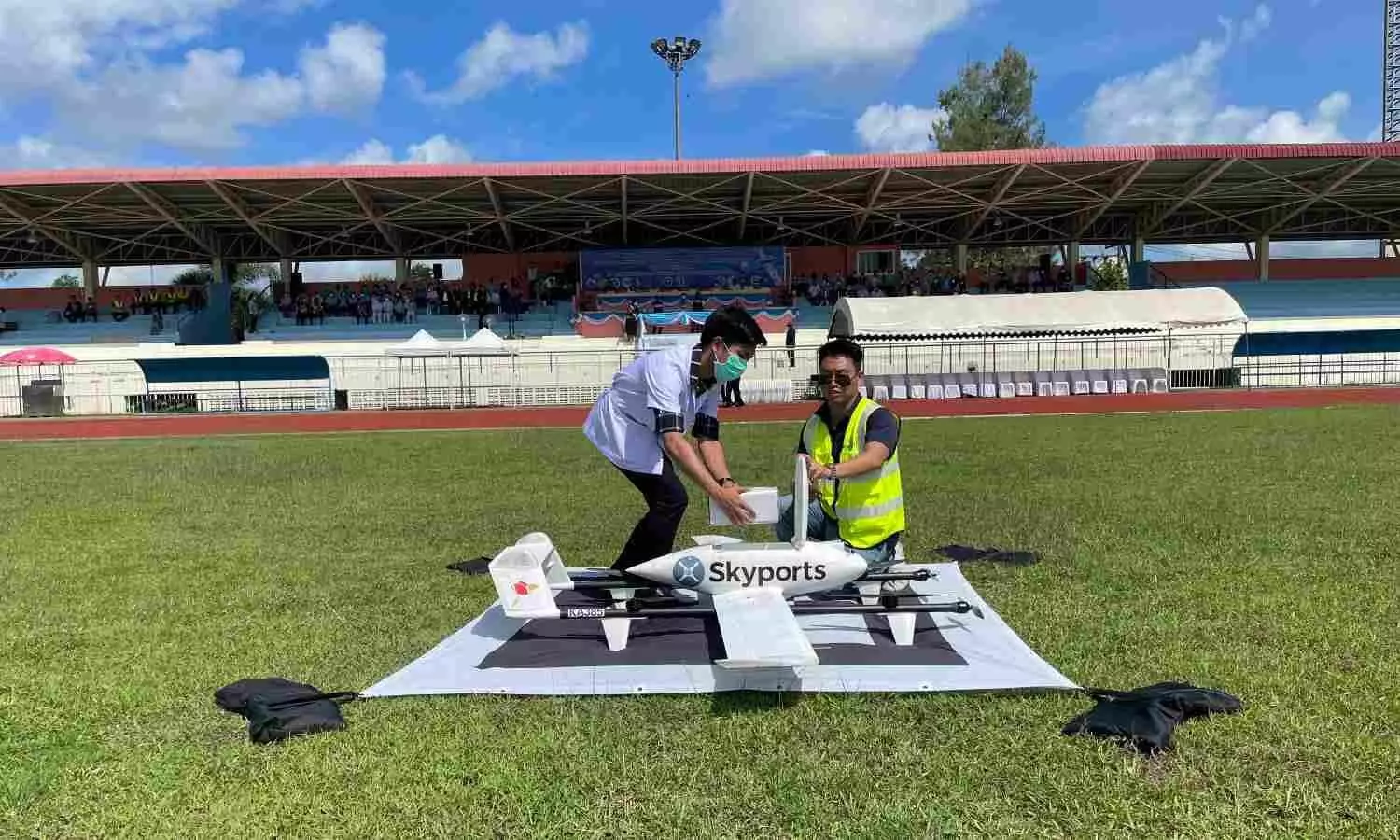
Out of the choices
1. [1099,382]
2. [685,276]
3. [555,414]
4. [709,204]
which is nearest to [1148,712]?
[555,414]

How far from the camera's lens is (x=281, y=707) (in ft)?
11.7

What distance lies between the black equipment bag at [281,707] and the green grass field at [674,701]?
3.0 inches

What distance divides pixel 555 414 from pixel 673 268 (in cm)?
1544

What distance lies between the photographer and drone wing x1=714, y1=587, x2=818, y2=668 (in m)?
3.53

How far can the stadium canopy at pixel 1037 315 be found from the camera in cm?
2628

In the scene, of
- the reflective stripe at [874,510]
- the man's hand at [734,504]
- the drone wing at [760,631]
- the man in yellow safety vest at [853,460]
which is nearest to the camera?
the drone wing at [760,631]

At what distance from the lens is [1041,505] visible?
797cm

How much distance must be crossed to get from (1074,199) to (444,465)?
29.9 m

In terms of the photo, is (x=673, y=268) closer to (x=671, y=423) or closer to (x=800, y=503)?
(x=671, y=423)

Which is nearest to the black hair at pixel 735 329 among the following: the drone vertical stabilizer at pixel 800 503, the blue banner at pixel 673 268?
the drone vertical stabilizer at pixel 800 503

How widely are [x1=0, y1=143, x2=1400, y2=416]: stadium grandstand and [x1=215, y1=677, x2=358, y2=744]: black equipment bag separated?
862 inches

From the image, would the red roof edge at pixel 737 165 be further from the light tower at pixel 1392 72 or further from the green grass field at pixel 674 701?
the light tower at pixel 1392 72

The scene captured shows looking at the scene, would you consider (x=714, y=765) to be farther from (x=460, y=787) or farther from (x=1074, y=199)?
(x=1074, y=199)

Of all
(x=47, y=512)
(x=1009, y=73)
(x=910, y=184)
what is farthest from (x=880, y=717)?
(x=1009, y=73)
